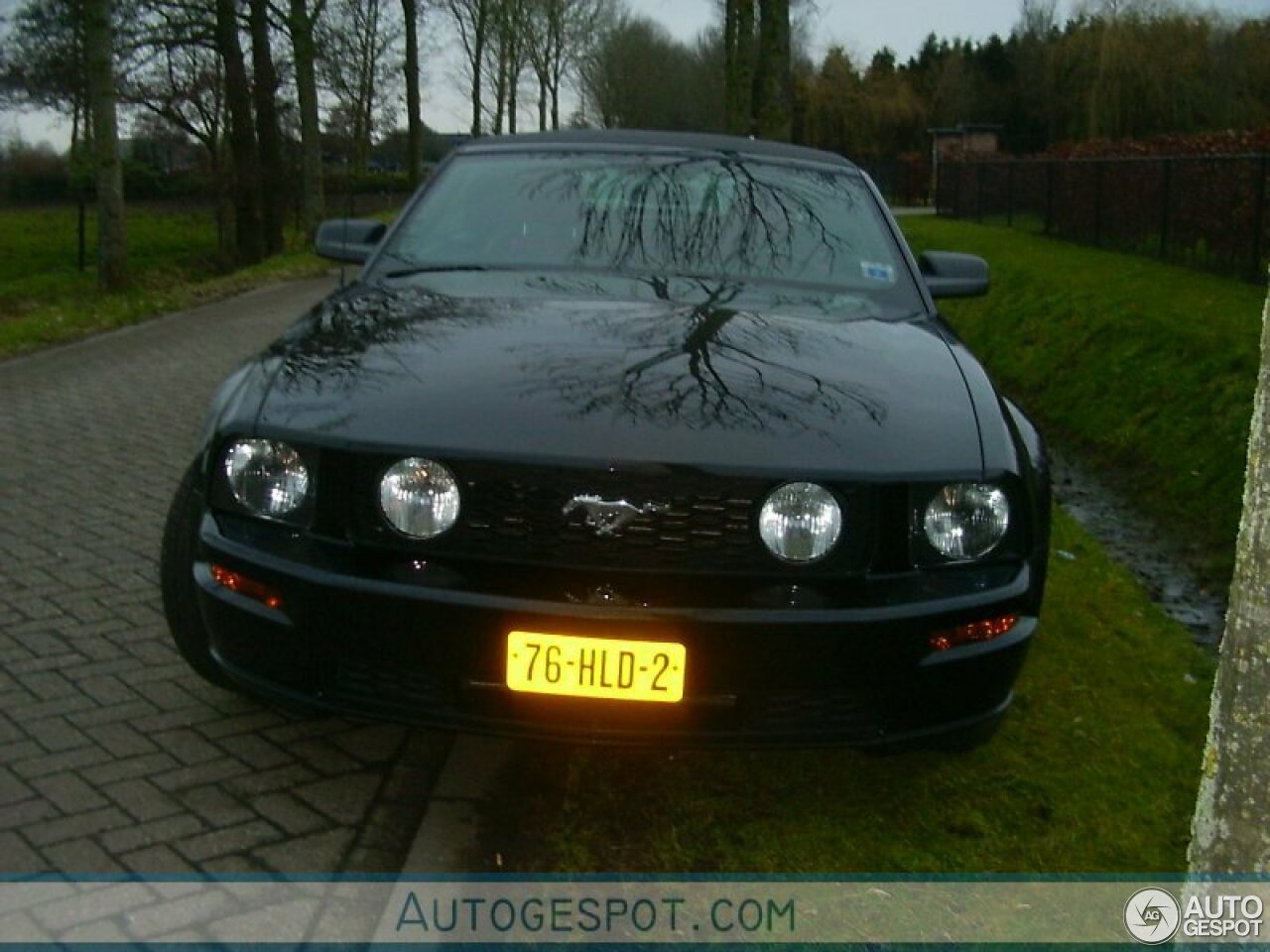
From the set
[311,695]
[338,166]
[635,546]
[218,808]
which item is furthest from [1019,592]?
[338,166]

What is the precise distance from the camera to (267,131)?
27906mm

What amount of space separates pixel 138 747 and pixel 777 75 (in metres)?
18.1

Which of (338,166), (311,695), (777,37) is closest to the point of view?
(311,695)

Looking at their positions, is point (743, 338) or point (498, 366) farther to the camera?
point (743, 338)

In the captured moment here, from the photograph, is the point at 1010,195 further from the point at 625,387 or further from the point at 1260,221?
the point at 625,387

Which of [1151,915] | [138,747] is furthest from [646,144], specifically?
[1151,915]

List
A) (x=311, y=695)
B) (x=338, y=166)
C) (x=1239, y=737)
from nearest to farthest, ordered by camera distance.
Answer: (x=1239, y=737) < (x=311, y=695) < (x=338, y=166)

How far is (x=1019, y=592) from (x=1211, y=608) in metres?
3.32

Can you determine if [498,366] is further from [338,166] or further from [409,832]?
[338,166]

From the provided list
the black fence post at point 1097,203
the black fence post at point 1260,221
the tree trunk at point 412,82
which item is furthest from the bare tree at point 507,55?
the black fence post at point 1260,221

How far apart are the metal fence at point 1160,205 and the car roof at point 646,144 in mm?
8735

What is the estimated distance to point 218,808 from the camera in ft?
11.7

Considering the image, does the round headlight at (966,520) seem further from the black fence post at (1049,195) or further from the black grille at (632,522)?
the black fence post at (1049,195)

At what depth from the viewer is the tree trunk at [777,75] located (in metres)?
20.7
